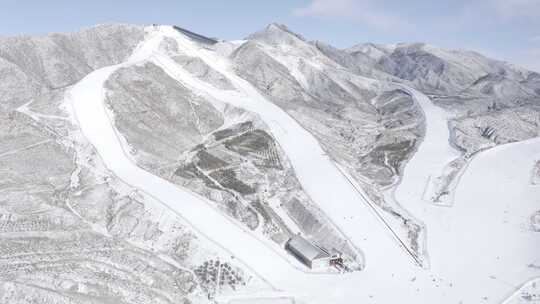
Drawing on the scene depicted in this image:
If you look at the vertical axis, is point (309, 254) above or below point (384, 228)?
below

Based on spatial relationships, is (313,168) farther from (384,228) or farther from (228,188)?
(384,228)

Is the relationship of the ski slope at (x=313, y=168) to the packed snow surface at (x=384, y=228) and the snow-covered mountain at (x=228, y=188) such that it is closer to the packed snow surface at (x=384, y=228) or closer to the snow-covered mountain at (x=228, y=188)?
the packed snow surface at (x=384, y=228)

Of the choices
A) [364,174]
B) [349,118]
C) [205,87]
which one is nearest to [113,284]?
[364,174]

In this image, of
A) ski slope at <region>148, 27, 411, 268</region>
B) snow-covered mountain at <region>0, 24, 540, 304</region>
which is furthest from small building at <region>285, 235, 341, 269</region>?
ski slope at <region>148, 27, 411, 268</region>

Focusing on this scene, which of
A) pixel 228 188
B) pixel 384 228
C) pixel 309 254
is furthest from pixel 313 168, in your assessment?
pixel 309 254

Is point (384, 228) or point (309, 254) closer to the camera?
point (309, 254)

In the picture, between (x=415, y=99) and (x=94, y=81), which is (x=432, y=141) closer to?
(x=415, y=99)

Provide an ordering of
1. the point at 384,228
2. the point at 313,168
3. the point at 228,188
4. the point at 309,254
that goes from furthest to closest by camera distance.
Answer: the point at 313,168
the point at 228,188
the point at 384,228
the point at 309,254

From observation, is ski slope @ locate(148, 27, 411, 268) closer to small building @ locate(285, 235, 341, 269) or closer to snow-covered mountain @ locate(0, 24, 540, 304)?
snow-covered mountain @ locate(0, 24, 540, 304)
